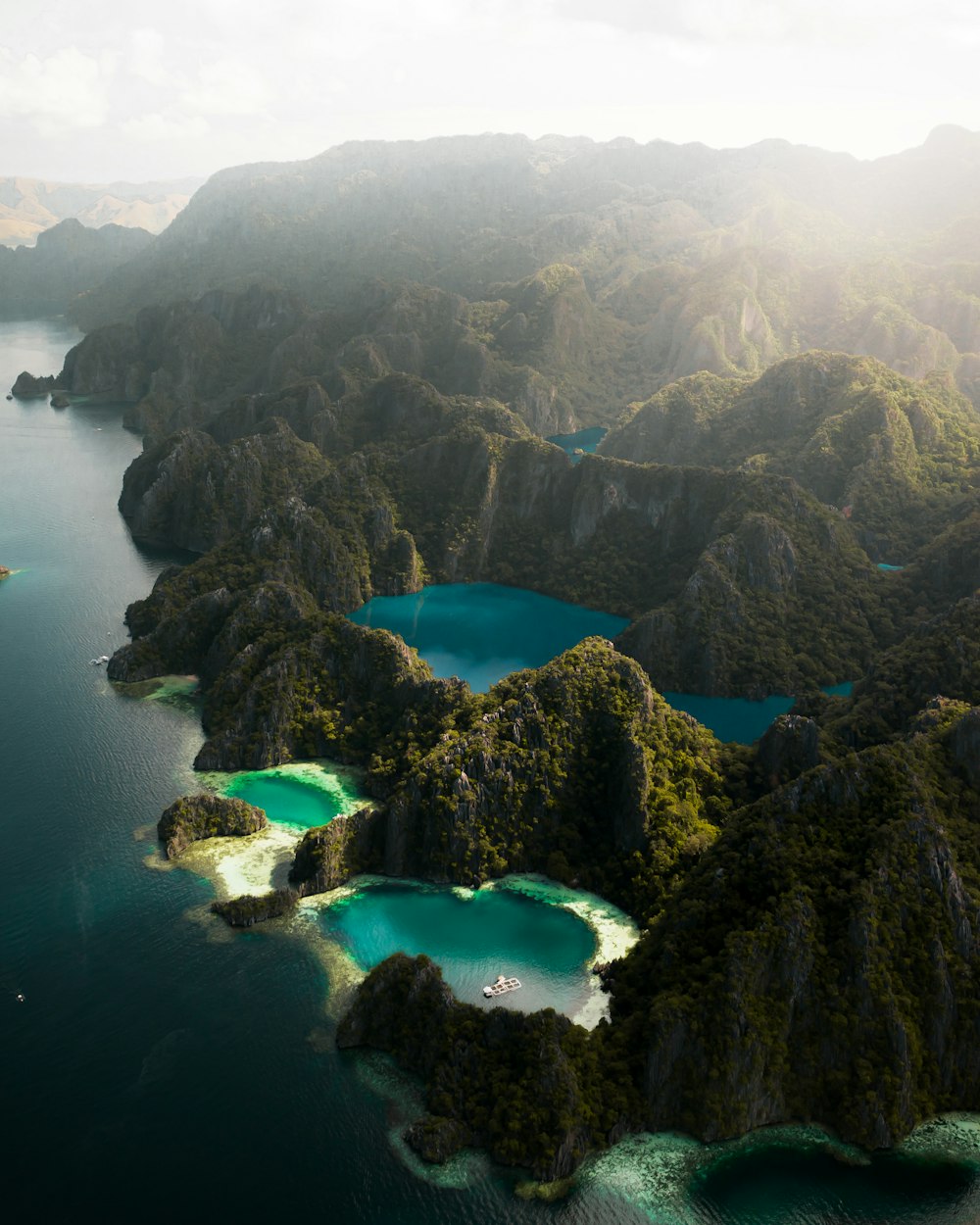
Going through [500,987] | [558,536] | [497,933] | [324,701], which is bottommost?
[497,933]

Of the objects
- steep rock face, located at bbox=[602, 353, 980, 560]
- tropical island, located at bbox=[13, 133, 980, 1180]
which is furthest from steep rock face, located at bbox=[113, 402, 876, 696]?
steep rock face, located at bbox=[602, 353, 980, 560]

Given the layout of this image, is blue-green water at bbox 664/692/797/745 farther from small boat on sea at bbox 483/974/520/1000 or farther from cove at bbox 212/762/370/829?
small boat on sea at bbox 483/974/520/1000

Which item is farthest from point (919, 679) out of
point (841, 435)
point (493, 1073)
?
point (841, 435)

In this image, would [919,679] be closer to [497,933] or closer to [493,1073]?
[497,933]

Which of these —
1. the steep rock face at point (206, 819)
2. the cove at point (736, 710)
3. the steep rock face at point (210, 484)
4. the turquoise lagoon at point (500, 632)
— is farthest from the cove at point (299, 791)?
the steep rock face at point (210, 484)

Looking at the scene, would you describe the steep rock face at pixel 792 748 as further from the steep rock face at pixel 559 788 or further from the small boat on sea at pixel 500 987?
the small boat on sea at pixel 500 987
